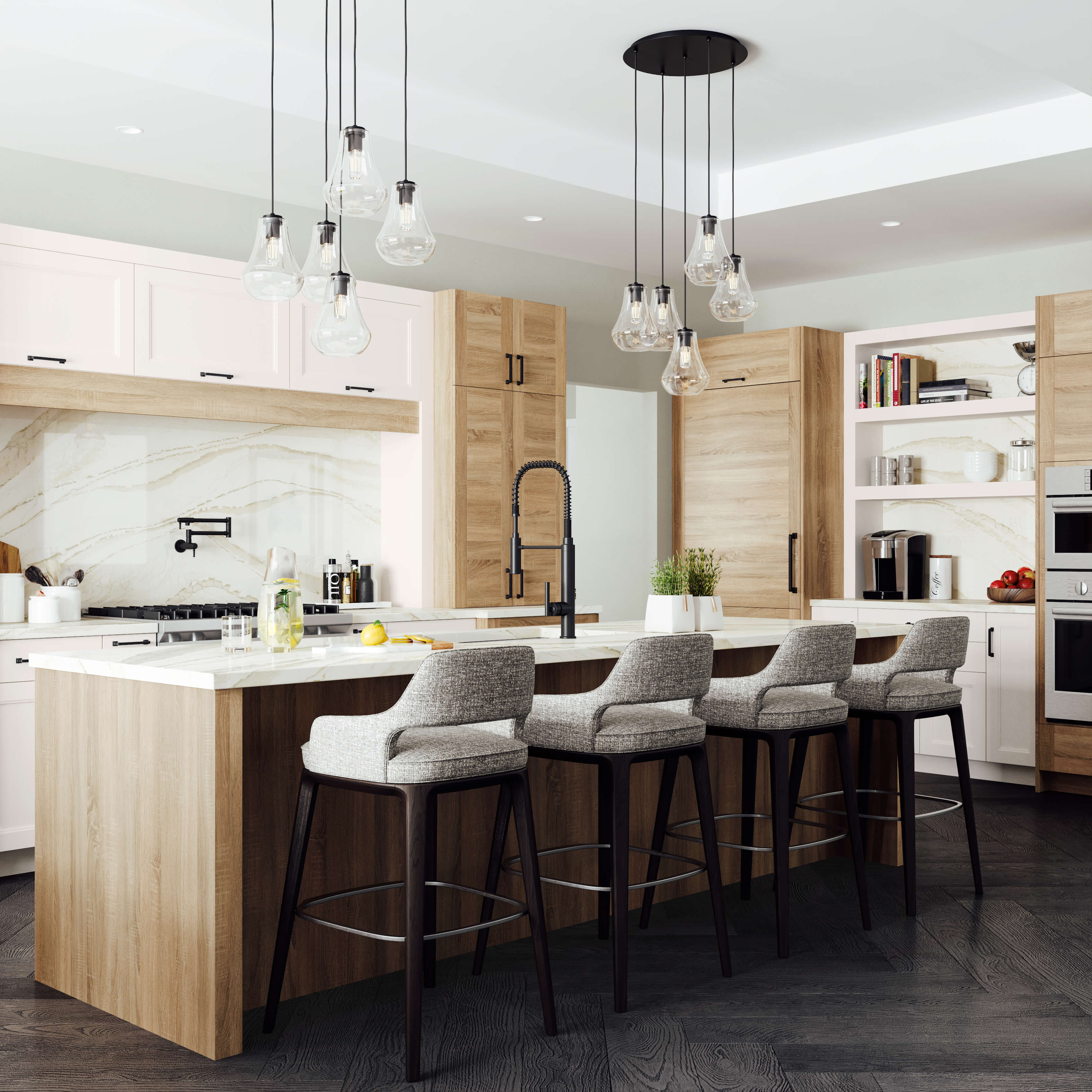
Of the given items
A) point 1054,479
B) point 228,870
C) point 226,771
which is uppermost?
point 1054,479

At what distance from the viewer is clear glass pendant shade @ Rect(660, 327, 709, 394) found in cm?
405

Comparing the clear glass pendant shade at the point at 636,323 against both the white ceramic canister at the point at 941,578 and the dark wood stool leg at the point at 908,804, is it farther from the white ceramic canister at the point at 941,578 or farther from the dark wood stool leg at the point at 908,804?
the white ceramic canister at the point at 941,578

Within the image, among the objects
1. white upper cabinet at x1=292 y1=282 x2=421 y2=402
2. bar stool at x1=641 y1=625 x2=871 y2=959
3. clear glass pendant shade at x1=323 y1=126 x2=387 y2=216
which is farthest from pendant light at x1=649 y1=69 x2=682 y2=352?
white upper cabinet at x1=292 y1=282 x2=421 y2=402

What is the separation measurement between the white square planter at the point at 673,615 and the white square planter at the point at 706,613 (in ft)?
0.05

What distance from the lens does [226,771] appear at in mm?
2680

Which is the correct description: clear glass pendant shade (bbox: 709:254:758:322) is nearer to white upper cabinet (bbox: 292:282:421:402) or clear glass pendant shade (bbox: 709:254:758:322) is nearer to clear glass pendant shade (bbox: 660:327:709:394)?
clear glass pendant shade (bbox: 660:327:709:394)

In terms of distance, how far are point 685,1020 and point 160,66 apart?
344cm

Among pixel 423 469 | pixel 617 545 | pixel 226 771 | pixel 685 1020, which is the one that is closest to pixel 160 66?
pixel 423 469

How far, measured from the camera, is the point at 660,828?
370 cm

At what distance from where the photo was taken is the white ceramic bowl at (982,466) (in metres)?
6.37

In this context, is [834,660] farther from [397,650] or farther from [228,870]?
[228,870]

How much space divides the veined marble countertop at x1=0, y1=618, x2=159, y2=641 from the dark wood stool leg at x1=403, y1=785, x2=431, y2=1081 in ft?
6.68

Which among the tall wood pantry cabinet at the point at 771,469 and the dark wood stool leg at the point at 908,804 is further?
the tall wood pantry cabinet at the point at 771,469

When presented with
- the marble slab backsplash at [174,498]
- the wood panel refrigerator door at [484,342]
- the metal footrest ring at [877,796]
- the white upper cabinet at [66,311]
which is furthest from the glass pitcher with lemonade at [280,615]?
the wood panel refrigerator door at [484,342]
